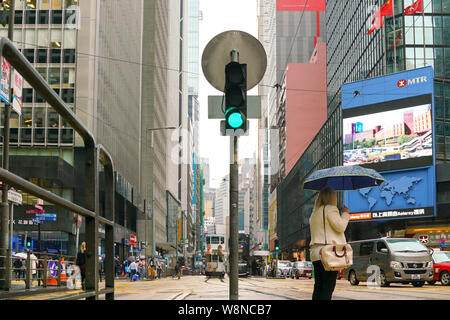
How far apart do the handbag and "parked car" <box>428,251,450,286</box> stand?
1775 cm

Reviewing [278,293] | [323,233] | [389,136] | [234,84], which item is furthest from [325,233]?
[389,136]

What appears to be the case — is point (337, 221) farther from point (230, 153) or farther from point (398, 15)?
point (398, 15)

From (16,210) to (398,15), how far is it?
36.6 meters

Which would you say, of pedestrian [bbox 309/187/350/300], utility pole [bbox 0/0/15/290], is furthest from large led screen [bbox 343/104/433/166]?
pedestrian [bbox 309/187/350/300]

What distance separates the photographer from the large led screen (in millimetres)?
50938

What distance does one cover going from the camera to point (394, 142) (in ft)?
174

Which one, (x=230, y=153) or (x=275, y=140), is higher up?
(x=275, y=140)

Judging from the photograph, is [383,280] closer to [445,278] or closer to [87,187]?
[445,278]

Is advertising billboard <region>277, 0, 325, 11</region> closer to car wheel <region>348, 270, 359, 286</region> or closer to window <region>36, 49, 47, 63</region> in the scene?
window <region>36, 49, 47, 63</region>

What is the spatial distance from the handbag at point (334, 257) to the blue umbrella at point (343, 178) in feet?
8.95

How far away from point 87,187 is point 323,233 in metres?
3.71

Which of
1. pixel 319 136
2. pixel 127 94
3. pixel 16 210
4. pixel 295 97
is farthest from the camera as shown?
pixel 295 97

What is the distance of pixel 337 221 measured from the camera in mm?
7168
